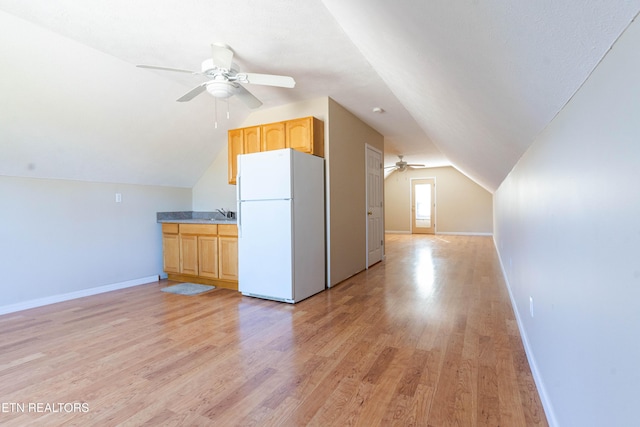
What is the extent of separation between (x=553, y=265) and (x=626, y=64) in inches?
39.6

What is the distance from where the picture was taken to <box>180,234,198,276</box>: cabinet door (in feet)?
14.1

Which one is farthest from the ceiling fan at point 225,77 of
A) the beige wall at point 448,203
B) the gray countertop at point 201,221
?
the beige wall at point 448,203

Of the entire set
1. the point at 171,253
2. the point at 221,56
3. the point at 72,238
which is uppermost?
the point at 221,56

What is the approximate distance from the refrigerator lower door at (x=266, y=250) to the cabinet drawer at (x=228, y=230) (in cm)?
38

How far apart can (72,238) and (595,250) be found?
474 centimetres

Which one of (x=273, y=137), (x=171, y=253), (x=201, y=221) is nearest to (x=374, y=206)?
(x=273, y=137)

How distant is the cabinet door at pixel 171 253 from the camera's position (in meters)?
4.48

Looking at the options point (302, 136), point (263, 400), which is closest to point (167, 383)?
point (263, 400)

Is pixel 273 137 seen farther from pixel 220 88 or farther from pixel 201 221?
pixel 201 221

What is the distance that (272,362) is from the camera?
2.05m

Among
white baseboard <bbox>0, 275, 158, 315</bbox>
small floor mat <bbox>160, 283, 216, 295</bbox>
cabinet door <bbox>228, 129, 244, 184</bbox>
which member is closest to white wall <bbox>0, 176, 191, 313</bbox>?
white baseboard <bbox>0, 275, 158, 315</bbox>

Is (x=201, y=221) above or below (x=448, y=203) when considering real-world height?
below

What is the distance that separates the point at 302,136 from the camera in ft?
12.7

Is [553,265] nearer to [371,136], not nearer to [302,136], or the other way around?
[302,136]
